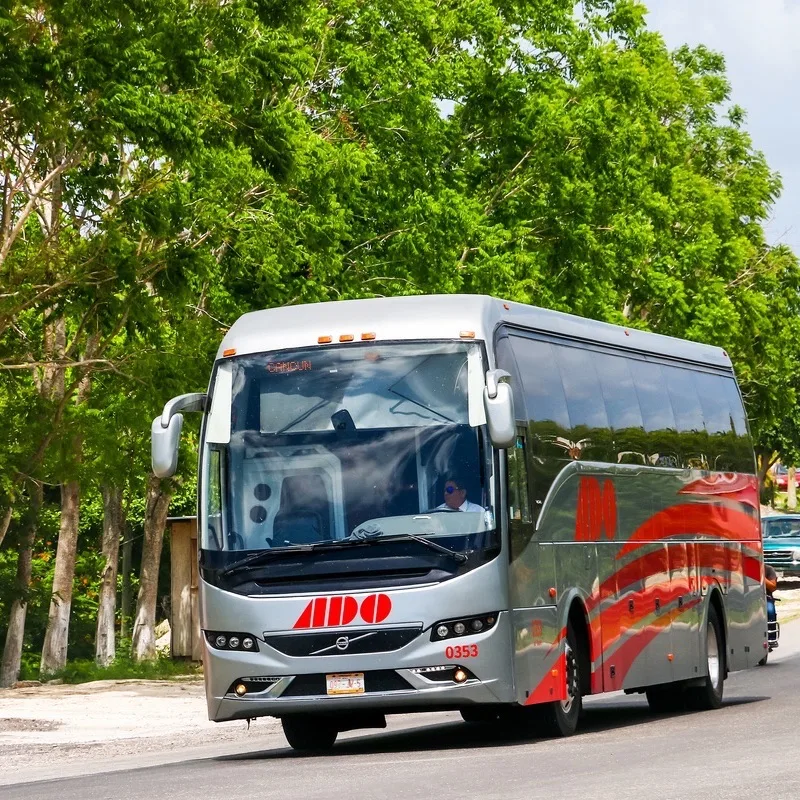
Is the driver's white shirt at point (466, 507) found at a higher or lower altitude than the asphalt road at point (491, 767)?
higher

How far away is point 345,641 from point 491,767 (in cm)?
184

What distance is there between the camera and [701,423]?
67.0 feet

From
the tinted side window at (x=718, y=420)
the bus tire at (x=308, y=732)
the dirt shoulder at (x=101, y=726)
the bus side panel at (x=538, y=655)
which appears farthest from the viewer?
the tinted side window at (x=718, y=420)

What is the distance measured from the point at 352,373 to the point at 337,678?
2283mm

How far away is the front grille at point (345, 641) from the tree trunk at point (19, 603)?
19.8 metres

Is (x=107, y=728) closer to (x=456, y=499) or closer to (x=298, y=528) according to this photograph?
(x=298, y=528)

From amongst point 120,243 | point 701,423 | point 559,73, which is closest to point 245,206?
point 120,243

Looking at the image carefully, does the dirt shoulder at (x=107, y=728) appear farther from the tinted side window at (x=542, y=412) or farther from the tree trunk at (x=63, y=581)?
the tree trunk at (x=63, y=581)

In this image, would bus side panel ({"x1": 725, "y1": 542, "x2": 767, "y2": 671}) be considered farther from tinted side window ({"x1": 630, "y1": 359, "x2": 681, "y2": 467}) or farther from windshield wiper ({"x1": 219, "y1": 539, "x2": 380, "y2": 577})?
windshield wiper ({"x1": 219, "y1": 539, "x2": 380, "y2": 577})

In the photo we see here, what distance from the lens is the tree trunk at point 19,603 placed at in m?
33.7

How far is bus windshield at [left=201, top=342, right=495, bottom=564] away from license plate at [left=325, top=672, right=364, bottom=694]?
850 millimetres

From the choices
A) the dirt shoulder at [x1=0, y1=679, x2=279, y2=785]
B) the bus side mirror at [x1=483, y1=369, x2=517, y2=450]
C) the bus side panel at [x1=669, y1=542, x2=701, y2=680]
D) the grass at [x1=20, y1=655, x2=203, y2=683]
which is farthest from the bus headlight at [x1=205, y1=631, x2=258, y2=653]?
the grass at [x1=20, y1=655, x2=203, y2=683]

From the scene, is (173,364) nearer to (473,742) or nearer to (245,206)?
(245,206)

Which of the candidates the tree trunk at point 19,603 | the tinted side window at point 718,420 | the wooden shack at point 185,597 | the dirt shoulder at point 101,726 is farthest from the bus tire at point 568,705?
the tree trunk at point 19,603
